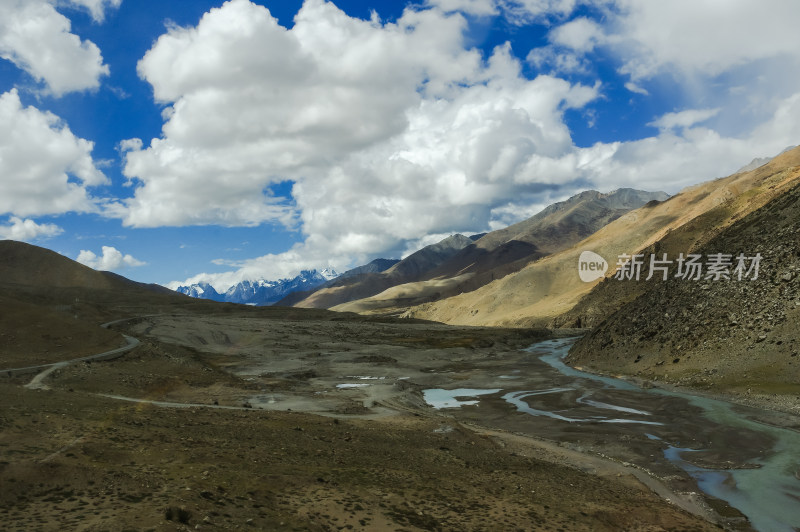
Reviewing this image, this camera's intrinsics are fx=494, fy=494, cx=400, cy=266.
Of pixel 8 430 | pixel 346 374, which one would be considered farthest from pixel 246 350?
pixel 8 430

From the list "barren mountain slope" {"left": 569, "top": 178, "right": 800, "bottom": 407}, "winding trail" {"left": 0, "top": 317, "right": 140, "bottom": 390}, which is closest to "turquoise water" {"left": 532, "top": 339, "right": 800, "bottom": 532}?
"barren mountain slope" {"left": 569, "top": 178, "right": 800, "bottom": 407}

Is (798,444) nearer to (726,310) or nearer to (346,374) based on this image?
(726,310)

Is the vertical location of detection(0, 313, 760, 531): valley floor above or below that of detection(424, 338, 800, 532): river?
above

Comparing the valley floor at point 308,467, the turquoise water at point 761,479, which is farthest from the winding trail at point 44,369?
the turquoise water at point 761,479

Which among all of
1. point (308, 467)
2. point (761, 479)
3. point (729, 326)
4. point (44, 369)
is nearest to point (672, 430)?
point (761, 479)

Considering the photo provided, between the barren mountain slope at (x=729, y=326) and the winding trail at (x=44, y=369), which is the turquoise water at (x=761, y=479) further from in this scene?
the winding trail at (x=44, y=369)

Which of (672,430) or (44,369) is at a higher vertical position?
(44,369)

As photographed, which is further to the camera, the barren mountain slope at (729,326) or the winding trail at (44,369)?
the barren mountain slope at (729,326)

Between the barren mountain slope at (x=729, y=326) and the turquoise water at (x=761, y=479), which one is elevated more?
the barren mountain slope at (x=729, y=326)

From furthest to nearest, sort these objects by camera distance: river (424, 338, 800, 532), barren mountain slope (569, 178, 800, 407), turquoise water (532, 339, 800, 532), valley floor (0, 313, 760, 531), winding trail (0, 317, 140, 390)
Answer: barren mountain slope (569, 178, 800, 407)
winding trail (0, 317, 140, 390)
river (424, 338, 800, 532)
turquoise water (532, 339, 800, 532)
valley floor (0, 313, 760, 531)

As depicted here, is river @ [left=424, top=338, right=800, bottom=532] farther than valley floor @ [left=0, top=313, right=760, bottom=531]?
Yes

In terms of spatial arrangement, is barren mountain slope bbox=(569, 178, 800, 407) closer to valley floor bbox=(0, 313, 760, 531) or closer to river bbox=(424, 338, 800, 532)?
river bbox=(424, 338, 800, 532)

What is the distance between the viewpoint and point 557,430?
38.4m

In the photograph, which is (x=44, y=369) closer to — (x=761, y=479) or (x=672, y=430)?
(x=672, y=430)
